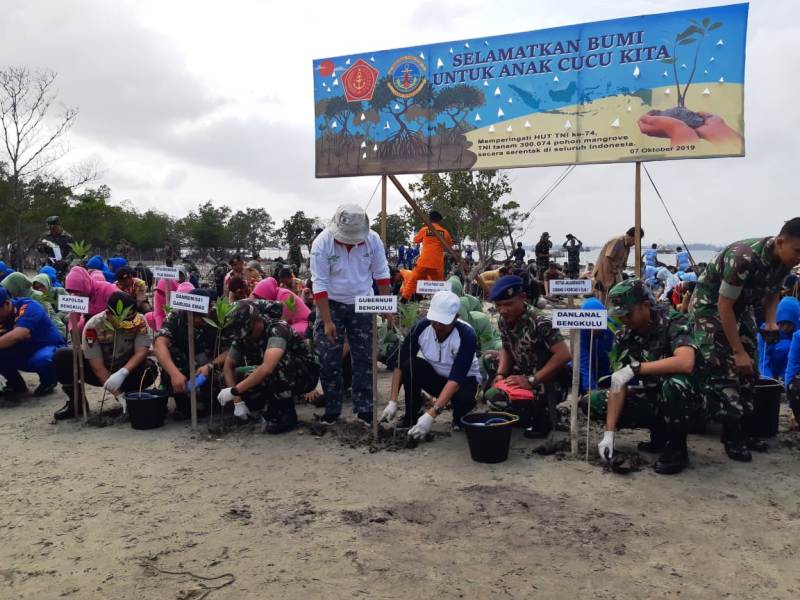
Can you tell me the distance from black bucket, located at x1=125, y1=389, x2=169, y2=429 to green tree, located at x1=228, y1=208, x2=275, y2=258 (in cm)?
4222

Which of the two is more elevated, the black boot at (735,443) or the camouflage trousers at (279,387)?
the camouflage trousers at (279,387)

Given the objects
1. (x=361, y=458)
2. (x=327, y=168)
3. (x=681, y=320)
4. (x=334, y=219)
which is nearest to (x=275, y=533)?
(x=361, y=458)

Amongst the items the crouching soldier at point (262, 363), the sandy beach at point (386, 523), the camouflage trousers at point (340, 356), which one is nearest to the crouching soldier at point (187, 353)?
the crouching soldier at point (262, 363)

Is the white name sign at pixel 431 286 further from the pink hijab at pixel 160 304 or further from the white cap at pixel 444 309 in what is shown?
the pink hijab at pixel 160 304

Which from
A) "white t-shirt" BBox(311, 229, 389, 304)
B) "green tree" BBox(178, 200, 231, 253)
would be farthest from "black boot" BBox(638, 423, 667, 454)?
"green tree" BBox(178, 200, 231, 253)

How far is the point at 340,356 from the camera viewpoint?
4426 mm

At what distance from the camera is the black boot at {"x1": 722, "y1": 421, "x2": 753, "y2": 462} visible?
3646 millimetres

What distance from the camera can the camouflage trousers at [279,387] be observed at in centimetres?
439

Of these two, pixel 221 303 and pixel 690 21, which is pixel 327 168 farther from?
pixel 690 21

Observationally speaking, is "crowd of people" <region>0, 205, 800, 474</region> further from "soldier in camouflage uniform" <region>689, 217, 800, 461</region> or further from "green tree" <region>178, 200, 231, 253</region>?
"green tree" <region>178, 200, 231, 253</region>

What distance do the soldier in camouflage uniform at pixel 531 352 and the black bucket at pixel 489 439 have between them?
0.47 metres

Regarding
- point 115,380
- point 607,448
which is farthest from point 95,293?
point 607,448

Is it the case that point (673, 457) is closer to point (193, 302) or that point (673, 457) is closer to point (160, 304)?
point (193, 302)

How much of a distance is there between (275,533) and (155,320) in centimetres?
452
